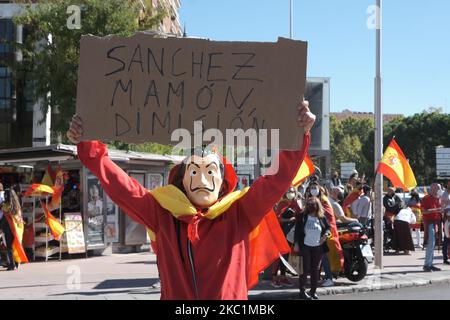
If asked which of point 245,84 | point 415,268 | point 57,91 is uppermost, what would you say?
point 57,91

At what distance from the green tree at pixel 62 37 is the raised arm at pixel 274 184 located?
61.9ft

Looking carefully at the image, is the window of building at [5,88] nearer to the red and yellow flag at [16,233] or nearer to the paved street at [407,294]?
the red and yellow flag at [16,233]

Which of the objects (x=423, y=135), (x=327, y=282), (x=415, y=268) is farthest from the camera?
(x=423, y=135)

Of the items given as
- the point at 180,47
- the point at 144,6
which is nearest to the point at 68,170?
the point at 144,6

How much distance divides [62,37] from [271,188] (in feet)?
65.6

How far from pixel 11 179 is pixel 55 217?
9.24m

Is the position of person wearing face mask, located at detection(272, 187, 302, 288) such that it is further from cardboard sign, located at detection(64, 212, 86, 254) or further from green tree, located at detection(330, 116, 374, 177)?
green tree, located at detection(330, 116, 374, 177)

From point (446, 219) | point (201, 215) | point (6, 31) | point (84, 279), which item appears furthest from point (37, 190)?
point (6, 31)

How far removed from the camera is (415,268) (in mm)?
13164

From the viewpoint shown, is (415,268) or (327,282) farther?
(415,268)

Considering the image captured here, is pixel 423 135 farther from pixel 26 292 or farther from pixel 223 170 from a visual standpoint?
pixel 223 170

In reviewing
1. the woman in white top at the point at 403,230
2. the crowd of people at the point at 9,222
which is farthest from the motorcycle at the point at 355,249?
the crowd of people at the point at 9,222

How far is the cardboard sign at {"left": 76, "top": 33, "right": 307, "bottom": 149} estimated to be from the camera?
12.3 feet

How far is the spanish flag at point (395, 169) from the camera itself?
12875mm
